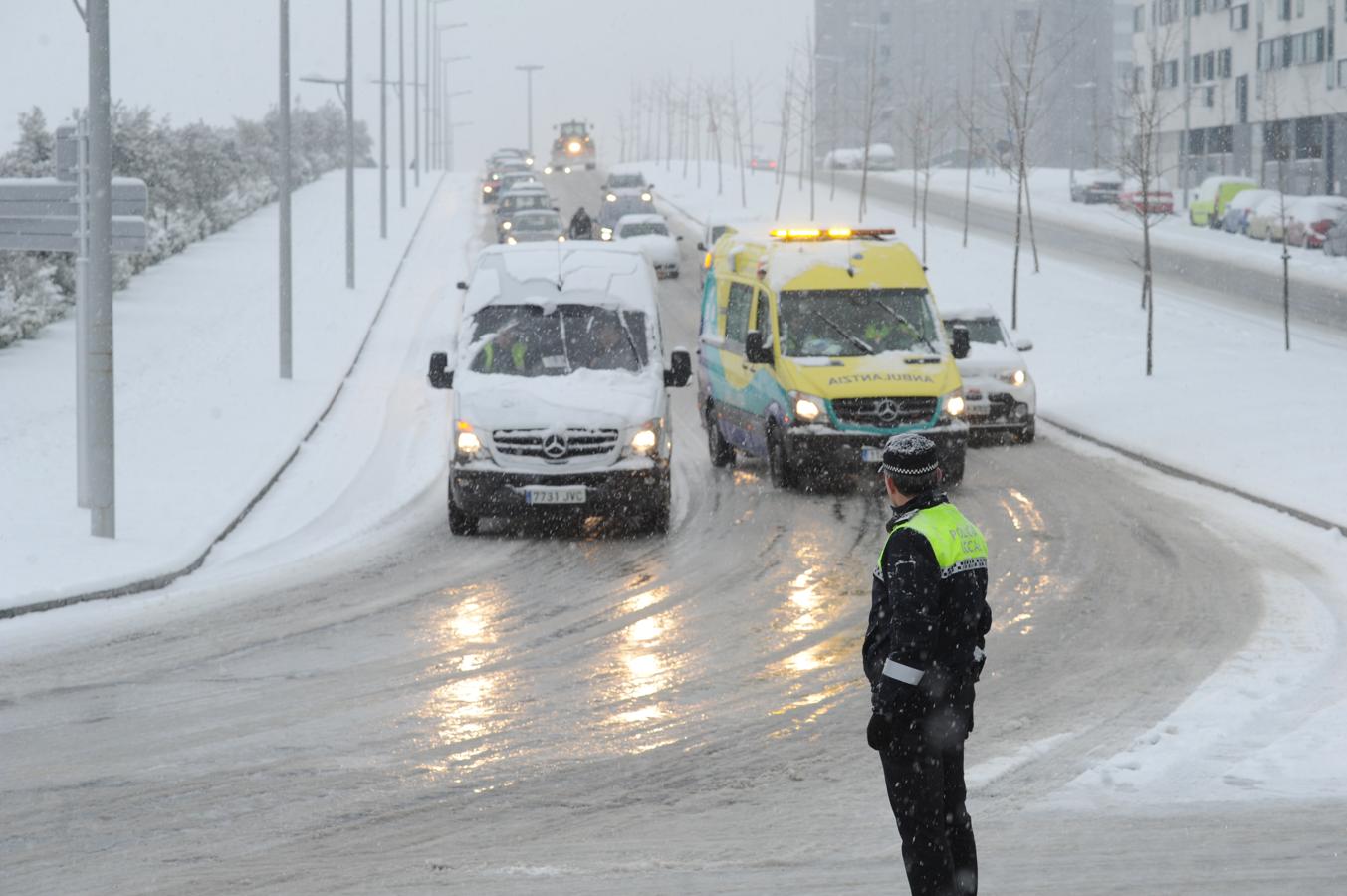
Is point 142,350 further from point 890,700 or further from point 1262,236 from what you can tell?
point 1262,236

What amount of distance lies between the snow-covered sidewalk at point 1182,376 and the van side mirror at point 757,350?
4.95 meters

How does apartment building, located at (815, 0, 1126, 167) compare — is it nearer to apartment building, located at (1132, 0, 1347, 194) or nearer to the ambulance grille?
apartment building, located at (1132, 0, 1347, 194)

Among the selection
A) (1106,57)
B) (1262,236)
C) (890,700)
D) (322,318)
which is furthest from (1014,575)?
(1106,57)

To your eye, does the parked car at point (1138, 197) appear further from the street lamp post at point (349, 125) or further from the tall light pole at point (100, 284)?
the tall light pole at point (100, 284)

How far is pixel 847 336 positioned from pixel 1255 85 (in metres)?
66.5

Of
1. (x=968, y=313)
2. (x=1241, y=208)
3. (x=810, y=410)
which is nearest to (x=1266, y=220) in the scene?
(x=1241, y=208)

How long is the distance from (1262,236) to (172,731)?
53.1m

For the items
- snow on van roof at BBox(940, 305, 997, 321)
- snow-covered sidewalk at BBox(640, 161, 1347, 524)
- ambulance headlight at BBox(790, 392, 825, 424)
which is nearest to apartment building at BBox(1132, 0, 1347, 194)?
snow-covered sidewalk at BBox(640, 161, 1347, 524)

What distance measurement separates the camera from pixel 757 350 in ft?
62.1

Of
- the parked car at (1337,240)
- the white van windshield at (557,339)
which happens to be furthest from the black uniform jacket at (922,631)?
the parked car at (1337,240)

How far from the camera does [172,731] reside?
362 inches

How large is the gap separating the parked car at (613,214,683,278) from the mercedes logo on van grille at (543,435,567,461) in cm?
3028

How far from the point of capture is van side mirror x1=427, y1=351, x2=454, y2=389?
16594 millimetres

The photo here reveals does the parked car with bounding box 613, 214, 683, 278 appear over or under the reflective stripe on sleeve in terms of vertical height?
over
